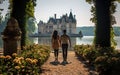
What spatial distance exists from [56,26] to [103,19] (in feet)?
398

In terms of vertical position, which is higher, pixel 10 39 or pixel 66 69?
pixel 10 39

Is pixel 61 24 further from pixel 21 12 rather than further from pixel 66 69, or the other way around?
pixel 66 69

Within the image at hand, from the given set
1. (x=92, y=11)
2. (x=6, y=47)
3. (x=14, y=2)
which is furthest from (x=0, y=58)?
(x=92, y=11)

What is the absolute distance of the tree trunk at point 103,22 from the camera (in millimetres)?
21359

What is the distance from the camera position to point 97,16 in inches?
852

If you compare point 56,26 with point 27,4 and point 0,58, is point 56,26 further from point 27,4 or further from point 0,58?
point 0,58

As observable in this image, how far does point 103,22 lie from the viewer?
21484 mm

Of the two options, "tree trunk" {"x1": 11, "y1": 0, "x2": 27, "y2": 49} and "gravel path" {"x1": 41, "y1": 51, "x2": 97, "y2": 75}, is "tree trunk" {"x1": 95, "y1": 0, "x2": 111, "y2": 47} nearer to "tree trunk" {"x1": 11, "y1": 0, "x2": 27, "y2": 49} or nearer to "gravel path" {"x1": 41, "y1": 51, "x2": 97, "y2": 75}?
"gravel path" {"x1": 41, "y1": 51, "x2": 97, "y2": 75}

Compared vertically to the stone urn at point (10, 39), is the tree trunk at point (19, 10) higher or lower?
higher

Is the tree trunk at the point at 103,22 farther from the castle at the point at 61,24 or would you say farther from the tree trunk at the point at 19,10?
the castle at the point at 61,24

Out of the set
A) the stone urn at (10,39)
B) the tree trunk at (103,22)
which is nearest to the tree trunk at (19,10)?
the tree trunk at (103,22)

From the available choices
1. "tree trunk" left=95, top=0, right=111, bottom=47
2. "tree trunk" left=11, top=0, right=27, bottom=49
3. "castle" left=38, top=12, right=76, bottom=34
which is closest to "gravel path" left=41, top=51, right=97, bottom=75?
"tree trunk" left=95, top=0, right=111, bottom=47

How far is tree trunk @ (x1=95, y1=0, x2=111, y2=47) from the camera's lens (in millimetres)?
21359

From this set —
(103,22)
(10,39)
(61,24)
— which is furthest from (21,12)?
(61,24)
